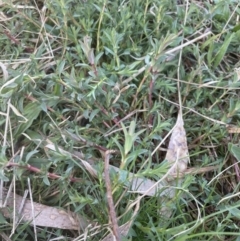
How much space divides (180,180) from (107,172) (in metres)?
0.25

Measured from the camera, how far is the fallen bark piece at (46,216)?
4.22ft

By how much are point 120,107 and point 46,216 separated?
37 cm

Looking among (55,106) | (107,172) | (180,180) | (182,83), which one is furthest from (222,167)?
(55,106)

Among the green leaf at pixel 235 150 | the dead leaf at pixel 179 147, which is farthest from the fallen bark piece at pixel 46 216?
the green leaf at pixel 235 150

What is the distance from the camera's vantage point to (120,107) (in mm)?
1405

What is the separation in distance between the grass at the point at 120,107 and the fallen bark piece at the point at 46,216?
2 cm

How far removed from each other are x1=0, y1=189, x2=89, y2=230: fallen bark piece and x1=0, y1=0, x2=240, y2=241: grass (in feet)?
0.07

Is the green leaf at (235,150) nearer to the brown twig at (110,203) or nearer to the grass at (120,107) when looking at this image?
the grass at (120,107)

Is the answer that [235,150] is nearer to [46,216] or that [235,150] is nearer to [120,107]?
[120,107]

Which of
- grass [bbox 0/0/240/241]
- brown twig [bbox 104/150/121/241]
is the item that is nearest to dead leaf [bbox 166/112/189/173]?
grass [bbox 0/0/240/241]

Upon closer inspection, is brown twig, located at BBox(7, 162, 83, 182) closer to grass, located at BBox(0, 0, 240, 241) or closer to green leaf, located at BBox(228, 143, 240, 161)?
grass, located at BBox(0, 0, 240, 241)

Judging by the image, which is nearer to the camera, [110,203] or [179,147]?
[110,203]

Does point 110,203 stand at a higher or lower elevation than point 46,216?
higher

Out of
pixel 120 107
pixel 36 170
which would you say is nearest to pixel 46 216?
pixel 36 170
